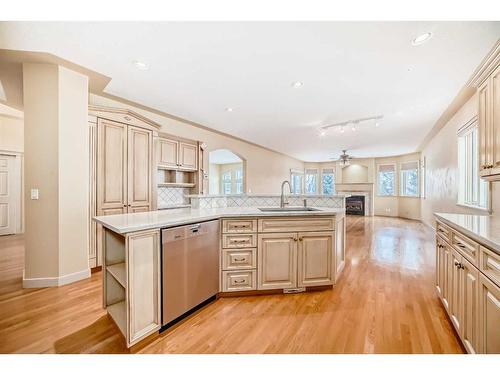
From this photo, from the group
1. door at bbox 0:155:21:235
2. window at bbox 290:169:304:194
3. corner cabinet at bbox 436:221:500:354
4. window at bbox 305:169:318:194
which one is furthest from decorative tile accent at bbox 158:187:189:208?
window at bbox 305:169:318:194

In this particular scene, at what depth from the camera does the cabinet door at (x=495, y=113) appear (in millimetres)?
1954

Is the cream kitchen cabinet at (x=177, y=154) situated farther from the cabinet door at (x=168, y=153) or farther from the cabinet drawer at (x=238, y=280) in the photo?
the cabinet drawer at (x=238, y=280)

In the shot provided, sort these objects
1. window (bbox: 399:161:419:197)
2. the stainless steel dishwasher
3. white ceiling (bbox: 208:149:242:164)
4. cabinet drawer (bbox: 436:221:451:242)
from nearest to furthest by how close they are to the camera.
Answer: the stainless steel dishwasher
cabinet drawer (bbox: 436:221:451:242)
white ceiling (bbox: 208:149:242:164)
window (bbox: 399:161:419:197)

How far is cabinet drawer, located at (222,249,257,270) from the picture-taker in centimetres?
239

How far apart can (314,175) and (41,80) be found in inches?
431

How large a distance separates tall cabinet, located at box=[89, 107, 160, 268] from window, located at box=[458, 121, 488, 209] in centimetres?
507

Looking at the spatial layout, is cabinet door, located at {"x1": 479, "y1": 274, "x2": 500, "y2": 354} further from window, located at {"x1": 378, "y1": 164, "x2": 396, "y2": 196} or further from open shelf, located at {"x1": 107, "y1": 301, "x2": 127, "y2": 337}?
window, located at {"x1": 378, "y1": 164, "x2": 396, "y2": 196}

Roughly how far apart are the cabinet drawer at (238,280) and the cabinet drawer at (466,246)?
5.57 ft

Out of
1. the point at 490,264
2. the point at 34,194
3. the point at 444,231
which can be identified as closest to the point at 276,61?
the point at 444,231

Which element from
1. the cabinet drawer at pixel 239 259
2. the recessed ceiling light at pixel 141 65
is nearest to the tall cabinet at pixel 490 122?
the cabinet drawer at pixel 239 259

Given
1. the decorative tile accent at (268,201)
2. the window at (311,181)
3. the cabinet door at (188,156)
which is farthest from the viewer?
the window at (311,181)

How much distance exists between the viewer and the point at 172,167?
14.4ft

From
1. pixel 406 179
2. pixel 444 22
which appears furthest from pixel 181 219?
pixel 406 179

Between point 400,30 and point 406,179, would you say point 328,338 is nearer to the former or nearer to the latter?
point 400,30
